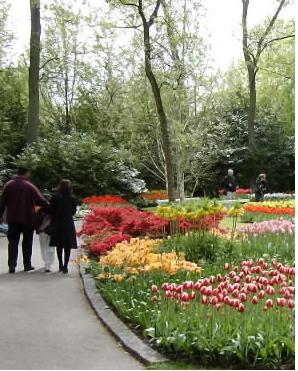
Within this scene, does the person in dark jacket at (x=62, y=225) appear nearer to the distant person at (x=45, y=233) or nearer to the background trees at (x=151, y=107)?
the distant person at (x=45, y=233)

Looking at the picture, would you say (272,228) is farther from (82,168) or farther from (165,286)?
(82,168)

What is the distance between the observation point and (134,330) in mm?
6059

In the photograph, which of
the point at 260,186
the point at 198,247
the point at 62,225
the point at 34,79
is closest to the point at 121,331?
the point at 198,247

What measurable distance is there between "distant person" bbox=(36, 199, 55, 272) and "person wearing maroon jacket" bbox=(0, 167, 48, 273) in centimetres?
12

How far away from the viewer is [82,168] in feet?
79.2

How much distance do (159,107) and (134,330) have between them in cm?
1583

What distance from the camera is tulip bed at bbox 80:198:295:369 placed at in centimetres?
488

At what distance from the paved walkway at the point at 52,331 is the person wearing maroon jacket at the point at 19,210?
88 centimetres

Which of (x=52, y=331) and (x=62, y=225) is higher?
(x=62, y=225)

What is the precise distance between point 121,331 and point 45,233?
471 cm

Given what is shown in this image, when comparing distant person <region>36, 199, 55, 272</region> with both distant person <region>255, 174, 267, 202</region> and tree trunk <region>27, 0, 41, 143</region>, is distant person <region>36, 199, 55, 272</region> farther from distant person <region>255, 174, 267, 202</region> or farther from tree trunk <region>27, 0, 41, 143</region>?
tree trunk <region>27, 0, 41, 143</region>

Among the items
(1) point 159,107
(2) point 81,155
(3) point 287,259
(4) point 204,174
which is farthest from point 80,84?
(3) point 287,259

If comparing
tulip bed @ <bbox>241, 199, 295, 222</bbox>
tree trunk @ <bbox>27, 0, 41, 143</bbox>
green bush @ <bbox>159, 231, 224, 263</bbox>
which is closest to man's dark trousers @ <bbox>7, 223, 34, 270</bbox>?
green bush @ <bbox>159, 231, 224, 263</bbox>

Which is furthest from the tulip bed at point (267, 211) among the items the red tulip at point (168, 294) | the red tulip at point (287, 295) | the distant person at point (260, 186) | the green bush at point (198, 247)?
the red tulip at point (287, 295)
